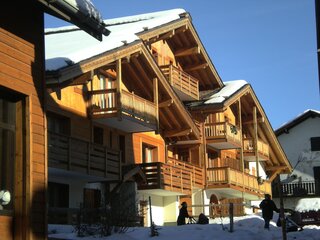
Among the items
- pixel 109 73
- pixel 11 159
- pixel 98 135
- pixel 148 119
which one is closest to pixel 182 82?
pixel 148 119

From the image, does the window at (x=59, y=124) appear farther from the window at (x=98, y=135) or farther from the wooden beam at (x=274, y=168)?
the wooden beam at (x=274, y=168)

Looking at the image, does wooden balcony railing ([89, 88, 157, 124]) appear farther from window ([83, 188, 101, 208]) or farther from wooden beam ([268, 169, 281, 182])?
wooden beam ([268, 169, 281, 182])

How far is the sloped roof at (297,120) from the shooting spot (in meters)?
51.9

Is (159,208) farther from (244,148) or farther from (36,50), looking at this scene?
(36,50)

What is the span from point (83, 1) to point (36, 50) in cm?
102

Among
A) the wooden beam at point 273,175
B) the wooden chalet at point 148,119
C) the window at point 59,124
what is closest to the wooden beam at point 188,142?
the wooden chalet at point 148,119

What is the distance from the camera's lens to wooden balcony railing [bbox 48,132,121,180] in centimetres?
2164

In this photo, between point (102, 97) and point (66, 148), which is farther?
point (102, 97)

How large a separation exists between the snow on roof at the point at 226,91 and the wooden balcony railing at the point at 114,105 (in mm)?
8297

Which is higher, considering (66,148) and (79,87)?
(79,87)

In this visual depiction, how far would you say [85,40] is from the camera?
26562 millimetres

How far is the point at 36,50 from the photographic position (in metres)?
9.84

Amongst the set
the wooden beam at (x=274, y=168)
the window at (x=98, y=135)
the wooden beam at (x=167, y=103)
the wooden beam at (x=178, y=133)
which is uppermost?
the wooden beam at (x=167, y=103)

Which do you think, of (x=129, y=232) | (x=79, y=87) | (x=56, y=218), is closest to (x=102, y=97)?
(x=79, y=87)
